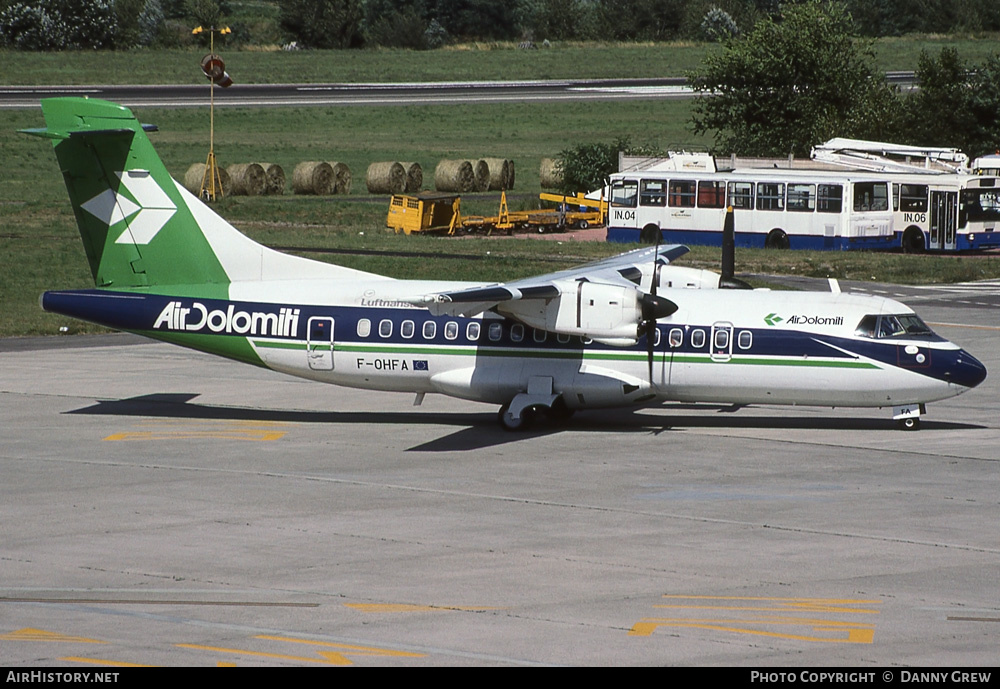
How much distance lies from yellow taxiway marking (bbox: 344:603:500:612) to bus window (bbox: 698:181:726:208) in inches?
1708

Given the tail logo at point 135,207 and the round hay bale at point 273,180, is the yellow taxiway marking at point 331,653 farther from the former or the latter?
the round hay bale at point 273,180

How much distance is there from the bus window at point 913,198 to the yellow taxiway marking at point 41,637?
1906 inches

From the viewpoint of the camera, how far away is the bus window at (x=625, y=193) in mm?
58094

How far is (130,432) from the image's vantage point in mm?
26703

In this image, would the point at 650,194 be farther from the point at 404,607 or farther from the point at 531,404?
the point at 404,607

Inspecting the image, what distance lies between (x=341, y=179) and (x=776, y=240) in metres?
25.8

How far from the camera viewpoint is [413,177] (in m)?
A: 71.6

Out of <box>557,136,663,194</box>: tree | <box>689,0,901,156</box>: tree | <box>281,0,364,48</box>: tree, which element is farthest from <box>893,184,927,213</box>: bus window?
<box>281,0,364,48</box>: tree

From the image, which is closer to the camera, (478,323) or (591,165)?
(478,323)

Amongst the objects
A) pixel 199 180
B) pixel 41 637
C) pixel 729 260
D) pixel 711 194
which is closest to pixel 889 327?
pixel 729 260

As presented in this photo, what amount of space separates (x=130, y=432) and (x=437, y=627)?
14061 millimetres

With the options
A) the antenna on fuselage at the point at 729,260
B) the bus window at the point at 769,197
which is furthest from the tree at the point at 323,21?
the antenna on fuselage at the point at 729,260

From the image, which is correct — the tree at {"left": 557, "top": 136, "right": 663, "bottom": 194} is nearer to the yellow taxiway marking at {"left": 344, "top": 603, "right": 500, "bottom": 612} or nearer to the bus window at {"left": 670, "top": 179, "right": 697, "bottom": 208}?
the bus window at {"left": 670, "top": 179, "right": 697, "bottom": 208}

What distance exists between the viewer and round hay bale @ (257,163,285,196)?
70.4m
